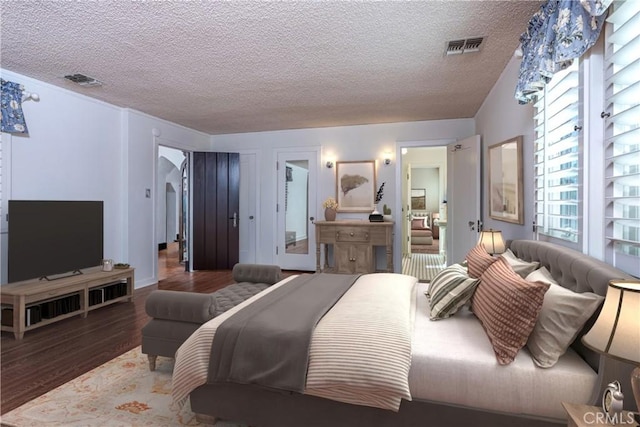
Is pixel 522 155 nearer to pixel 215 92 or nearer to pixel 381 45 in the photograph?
pixel 381 45

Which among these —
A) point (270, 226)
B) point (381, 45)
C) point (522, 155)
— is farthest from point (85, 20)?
point (270, 226)

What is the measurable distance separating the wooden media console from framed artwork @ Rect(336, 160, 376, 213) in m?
3.31

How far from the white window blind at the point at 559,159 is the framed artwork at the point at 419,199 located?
898cm

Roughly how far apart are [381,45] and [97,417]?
3174 mm

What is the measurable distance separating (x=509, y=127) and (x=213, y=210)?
4.78 meters

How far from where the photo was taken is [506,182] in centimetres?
306

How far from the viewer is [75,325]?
3.30 meters

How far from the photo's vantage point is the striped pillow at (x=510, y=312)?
1.41 meters

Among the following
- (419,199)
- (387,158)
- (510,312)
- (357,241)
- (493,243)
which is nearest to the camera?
(510,312)

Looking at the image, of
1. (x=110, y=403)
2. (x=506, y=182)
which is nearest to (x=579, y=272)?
(x=506, y=182)

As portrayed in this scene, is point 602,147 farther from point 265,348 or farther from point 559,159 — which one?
point 265,348
